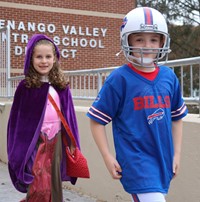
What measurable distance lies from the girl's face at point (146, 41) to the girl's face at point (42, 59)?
1.34 m

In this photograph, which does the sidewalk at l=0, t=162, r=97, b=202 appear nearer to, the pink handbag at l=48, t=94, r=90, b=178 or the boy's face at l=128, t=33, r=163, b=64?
the pink handbag at l=48, t=94, r=90, b=178

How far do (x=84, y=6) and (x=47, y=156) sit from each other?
10581 millimetres

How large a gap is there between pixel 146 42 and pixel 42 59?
56.5 inches

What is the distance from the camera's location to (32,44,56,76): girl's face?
3.70 meters

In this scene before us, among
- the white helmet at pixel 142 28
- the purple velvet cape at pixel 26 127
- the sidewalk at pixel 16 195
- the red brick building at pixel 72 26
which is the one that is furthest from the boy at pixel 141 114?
the red brick building at pixel 72 26

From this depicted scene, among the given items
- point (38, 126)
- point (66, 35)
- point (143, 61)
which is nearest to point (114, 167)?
point (143, 61)

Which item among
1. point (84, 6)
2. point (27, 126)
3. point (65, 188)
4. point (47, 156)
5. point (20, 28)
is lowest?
point (65, 188)

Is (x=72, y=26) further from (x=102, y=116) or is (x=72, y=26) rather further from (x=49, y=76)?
(x=102, y=116)

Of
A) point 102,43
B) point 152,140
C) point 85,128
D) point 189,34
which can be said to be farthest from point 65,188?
point 189,34

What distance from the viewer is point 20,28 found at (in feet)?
40.3

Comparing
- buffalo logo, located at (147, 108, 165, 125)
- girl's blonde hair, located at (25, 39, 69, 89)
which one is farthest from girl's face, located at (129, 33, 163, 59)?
girl's blonde hair, located at (25, 39, 69, 89)

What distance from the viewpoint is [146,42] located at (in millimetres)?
2477

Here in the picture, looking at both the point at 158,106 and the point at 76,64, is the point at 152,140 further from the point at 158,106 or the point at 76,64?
the point at 76,64

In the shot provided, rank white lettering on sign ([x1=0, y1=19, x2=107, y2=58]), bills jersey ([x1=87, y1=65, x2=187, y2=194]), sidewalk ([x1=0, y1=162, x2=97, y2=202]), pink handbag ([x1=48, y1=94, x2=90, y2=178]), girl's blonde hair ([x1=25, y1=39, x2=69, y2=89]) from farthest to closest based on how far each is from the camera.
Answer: white lettering on sign ([x1=0, y1=19, x2=107, y2=58]), sidewalk ([x1=0, y1=162, x2=97, y2=202]), pink handbag ([x1=48, y1=94, x2=90, y2=178]), girl's blonde hair ([x1=25, y1=39, x2=69, y2=89]), bills jersey ([x1=87, y1=65, x2=187, y2=194])
